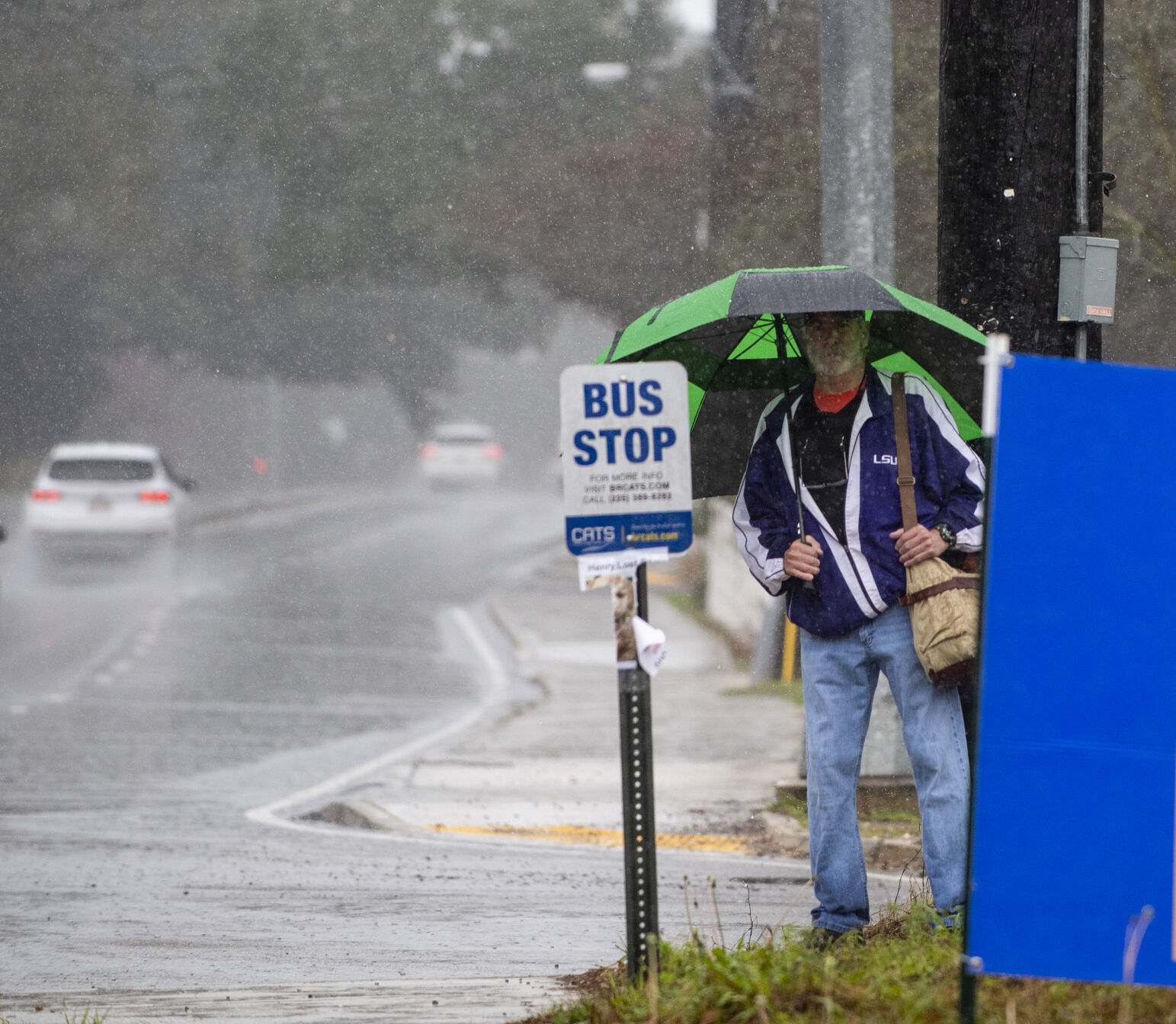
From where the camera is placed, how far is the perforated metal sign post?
3.65 meters

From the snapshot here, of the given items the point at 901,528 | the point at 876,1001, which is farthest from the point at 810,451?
the point at 876,1001

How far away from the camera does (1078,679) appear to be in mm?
3238

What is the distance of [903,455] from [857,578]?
343 mm

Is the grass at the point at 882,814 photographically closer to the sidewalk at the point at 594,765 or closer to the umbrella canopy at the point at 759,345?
the sidewalk at the point at 594,765

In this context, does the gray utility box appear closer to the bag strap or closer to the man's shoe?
the bag strap

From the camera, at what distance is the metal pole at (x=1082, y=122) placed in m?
4.92

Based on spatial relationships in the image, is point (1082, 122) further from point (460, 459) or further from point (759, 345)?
point (460, 459)

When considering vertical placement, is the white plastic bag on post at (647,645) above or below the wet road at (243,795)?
above

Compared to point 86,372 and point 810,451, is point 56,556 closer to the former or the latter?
point 86,372

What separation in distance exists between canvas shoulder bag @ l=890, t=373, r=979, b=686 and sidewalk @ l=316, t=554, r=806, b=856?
3806mm

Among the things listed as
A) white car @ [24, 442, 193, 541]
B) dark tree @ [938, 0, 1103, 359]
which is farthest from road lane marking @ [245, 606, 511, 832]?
white car @ [24, 442, 193, 541]

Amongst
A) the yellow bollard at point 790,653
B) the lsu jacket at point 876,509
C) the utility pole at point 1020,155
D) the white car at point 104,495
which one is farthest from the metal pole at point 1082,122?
the white car at point 104,495

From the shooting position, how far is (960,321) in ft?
14.9

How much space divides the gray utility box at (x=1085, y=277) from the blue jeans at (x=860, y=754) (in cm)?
126
